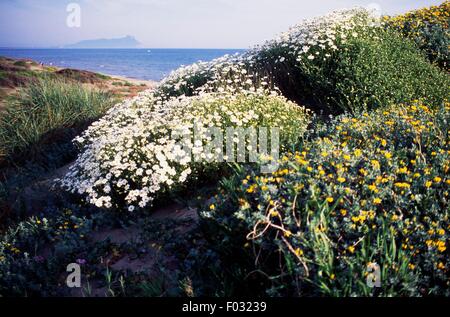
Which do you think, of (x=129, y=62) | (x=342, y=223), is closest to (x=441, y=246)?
(x=342, y=223)

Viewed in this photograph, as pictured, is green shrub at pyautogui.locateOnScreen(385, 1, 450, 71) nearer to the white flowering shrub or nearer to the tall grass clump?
the white flowering shrub

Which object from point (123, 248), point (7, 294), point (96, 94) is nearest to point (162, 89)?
point (96, 94)

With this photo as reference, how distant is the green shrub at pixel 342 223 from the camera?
2520mm

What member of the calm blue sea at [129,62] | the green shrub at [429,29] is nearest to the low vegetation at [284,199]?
the green shrub at [429,29]

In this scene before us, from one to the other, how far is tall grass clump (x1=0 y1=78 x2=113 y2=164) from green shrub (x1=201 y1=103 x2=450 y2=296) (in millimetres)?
6138

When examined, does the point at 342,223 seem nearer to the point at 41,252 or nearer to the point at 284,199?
the point at 284,199

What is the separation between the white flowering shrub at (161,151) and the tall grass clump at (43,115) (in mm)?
3258

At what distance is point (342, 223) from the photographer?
279cm

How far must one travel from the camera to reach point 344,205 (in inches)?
113

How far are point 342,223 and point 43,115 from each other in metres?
7.82

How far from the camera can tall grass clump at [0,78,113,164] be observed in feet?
26.5

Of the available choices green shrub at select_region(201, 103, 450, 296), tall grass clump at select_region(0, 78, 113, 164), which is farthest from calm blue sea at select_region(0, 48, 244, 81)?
green shrub at select_region(201, 103, 450, 296)
